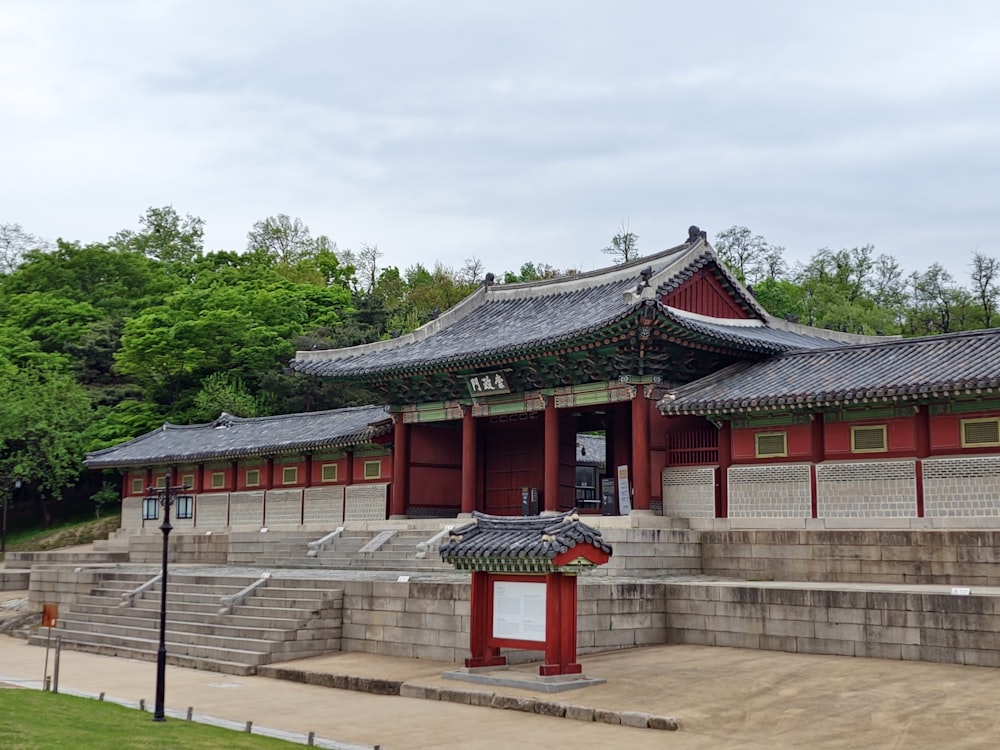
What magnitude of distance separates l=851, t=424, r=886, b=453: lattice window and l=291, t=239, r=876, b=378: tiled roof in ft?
14.2

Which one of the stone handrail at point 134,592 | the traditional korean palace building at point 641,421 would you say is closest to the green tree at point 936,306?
the traditional korean palace building at point 641,421

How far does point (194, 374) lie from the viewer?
5578 cm

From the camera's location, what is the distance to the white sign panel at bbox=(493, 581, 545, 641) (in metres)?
17.9

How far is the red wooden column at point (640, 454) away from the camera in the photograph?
26281 mm

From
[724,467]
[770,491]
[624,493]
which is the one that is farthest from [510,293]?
[770,491]

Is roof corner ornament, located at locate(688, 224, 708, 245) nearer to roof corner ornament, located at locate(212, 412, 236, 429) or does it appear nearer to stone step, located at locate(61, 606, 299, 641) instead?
stone step, located at locate(61, 606, 299, 641)

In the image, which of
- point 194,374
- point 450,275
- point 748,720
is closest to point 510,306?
point 748,720

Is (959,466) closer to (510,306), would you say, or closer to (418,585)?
(418,585)

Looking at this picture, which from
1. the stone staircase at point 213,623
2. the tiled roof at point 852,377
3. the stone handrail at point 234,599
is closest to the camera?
the stone staircase at point 213,623

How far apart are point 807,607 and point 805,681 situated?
2731 mm

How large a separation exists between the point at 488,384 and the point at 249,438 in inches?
Answer: 531

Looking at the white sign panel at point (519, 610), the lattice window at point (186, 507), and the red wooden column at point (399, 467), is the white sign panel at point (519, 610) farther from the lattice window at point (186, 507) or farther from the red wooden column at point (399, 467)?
the lattice window at point (186, 507)

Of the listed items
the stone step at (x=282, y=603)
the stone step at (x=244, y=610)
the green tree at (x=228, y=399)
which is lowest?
the stone step at (x=244, y=610)

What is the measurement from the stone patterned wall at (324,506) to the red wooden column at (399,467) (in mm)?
2895
